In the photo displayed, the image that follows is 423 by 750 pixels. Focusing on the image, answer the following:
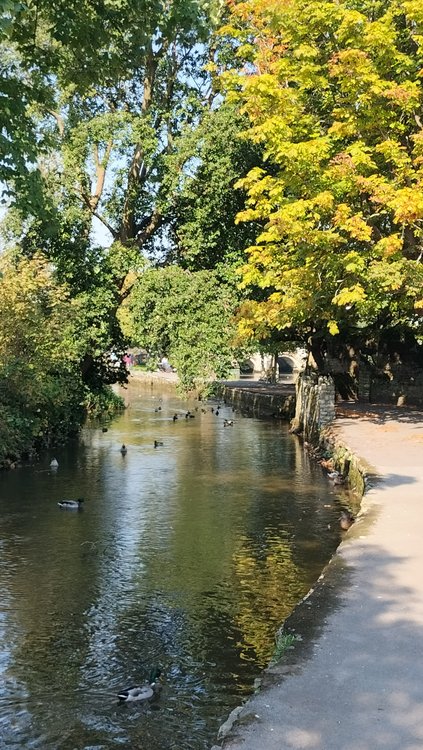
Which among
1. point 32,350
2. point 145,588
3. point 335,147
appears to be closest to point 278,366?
point 32,350

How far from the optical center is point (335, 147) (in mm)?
23062

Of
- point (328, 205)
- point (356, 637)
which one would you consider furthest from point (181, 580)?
point (328, 205)

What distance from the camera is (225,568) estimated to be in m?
13.3

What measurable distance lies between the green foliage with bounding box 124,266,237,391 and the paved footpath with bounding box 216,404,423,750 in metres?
14.0

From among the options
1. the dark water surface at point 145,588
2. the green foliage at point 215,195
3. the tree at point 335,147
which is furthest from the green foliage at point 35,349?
the tree at point 335,147

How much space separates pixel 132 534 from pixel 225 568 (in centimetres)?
296

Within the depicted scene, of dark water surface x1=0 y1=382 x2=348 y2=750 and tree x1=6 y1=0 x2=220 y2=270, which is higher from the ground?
tree x1=6 y1=0 x2=220 y2=270

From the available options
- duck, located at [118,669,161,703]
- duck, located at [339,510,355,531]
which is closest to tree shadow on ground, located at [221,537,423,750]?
duck, located at [118,669,161,703]

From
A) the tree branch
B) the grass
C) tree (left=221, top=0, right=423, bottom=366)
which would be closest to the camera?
the grass

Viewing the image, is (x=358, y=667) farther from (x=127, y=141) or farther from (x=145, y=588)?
(x=127, y=141)

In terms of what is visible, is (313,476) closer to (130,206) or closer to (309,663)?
(130,206)

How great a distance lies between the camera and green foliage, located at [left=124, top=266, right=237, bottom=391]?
25328mm

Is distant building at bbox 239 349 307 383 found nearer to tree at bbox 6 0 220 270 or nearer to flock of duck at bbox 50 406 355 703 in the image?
flock of duck at bbox 50 406 355 703

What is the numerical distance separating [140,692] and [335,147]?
18.7 m
